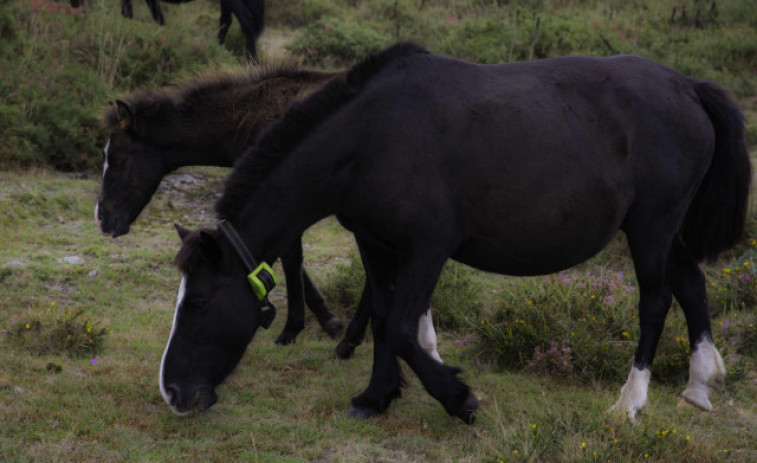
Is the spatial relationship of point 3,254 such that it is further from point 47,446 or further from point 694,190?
point 694,190

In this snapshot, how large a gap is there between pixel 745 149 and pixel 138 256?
4.99m

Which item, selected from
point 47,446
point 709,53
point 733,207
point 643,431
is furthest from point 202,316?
point 709,53

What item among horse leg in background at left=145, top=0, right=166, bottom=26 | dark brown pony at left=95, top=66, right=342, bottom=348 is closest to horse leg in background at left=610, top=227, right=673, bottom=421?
dark brown pony at left=95, top=66, right=342, bottom=348

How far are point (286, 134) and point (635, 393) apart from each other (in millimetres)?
2378

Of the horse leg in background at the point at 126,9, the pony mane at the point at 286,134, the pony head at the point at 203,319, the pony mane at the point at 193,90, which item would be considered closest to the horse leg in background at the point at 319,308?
the pony mane at the point at 193,90

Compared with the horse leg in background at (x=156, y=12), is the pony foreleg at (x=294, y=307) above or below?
below

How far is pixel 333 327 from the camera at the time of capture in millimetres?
5754

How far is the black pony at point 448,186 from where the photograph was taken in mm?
3648

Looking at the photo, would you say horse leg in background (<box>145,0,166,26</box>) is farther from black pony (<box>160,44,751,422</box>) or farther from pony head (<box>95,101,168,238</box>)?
black pony (<box>160,44,751,422</box>)

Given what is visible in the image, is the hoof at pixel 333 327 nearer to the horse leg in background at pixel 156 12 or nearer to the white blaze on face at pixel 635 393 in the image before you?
the white blaze on face at pixel 635 393

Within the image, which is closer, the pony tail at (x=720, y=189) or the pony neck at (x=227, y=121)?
the pony tail at (x=720, y=189)

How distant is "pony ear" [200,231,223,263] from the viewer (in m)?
3.43

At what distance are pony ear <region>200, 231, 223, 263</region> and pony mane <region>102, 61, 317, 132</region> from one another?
1.86m

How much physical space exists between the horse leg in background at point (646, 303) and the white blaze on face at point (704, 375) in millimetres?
356
